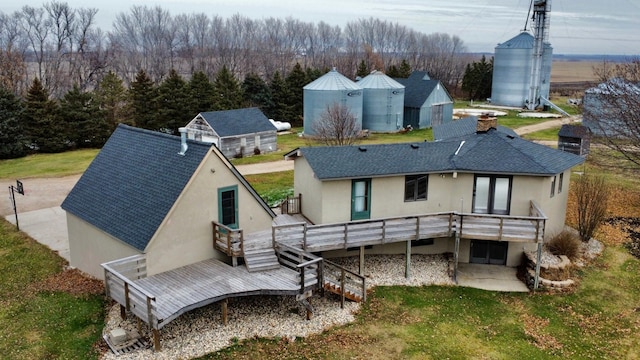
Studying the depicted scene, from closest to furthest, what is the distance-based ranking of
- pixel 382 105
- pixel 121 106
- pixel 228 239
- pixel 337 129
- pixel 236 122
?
pixel 228 239 → pixel 337 129 → pixel 236 122 → pixel 121 106 → pixel 382 105

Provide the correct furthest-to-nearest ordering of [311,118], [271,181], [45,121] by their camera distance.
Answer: [311,118] → [45,121] → [271,181]

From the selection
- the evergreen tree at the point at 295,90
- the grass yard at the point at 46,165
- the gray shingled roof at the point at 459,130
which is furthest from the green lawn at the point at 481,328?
the evergreen tree at the point at 295,90

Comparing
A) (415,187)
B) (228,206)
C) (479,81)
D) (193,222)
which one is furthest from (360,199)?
(479,81)

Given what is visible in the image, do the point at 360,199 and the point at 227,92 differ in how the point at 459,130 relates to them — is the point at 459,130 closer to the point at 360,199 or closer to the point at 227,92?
the point at 360,199

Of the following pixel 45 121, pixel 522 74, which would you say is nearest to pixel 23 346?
pixel 45 121

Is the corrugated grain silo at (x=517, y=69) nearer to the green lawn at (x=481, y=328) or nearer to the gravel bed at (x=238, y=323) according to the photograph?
the green lawn at (x=481, y=328)

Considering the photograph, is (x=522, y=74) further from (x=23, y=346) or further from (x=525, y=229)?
(x=23, y=346)
